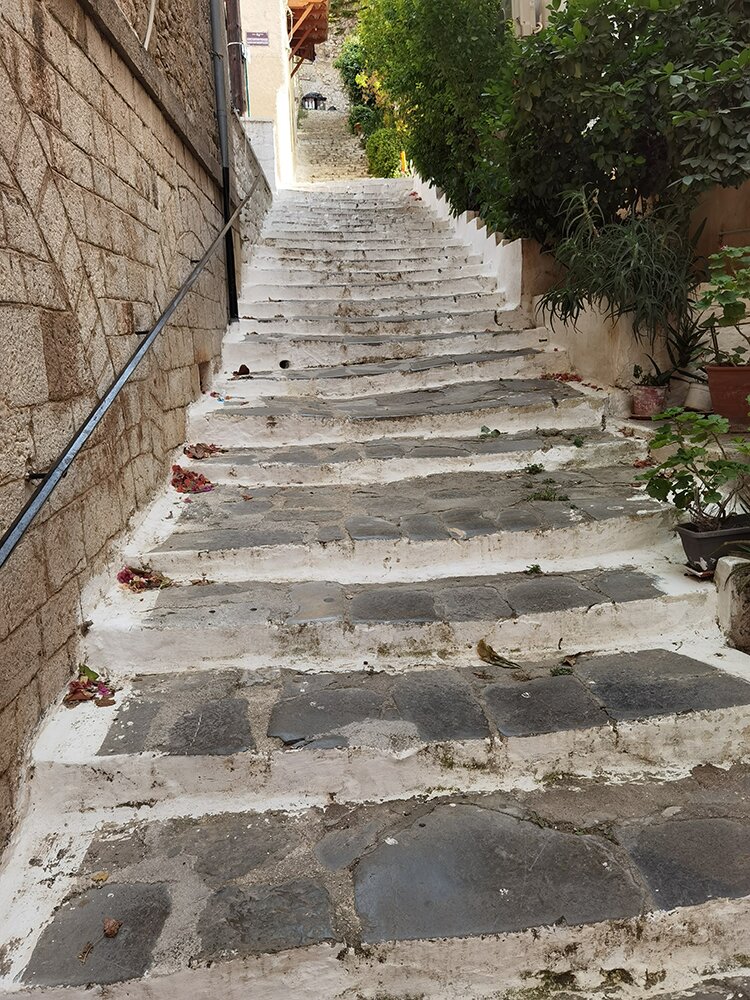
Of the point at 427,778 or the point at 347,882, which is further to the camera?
the point at 427,778

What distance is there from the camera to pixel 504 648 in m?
2.24

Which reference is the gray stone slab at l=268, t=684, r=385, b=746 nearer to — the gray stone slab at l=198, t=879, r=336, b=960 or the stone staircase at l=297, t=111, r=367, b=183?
the gray stone slab at l=198, t=879, r=336, b=960

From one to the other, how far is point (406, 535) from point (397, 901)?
1492 mm

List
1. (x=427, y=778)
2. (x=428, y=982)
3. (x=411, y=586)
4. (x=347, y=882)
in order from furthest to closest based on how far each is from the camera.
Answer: (x=411, y=586)
(x=427, y=778)
(x=347, y=882)
(x=428, y=982)

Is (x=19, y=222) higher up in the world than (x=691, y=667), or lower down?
higher up

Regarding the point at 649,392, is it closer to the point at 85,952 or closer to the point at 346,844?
the point at 346,844

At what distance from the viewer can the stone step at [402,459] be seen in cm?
349

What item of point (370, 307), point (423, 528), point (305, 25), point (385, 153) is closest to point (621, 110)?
point (370, 307)

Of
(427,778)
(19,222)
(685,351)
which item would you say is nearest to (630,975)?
(427,778)

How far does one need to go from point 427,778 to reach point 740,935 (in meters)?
0.76

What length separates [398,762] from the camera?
177cm

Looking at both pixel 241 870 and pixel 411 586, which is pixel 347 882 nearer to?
pixel 241 870

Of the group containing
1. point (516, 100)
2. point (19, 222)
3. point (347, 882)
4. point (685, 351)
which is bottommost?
point (347, 882)

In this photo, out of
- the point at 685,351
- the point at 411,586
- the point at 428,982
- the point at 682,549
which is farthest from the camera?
the point at 685,351
